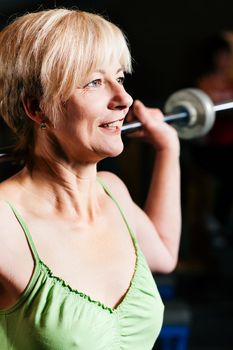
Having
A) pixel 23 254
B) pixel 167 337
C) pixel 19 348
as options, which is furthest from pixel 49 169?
pixel 167 337

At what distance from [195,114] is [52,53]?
0.62 metres

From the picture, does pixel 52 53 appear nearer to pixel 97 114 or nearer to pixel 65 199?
pixel 97 114

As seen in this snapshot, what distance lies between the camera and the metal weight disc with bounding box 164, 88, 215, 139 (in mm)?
1519

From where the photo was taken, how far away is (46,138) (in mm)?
1087

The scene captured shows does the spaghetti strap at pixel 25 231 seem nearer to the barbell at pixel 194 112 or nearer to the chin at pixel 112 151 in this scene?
the chin at pixel 112 151

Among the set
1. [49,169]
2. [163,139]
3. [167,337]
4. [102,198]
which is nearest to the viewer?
[49,169]

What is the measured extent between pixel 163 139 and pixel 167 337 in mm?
844

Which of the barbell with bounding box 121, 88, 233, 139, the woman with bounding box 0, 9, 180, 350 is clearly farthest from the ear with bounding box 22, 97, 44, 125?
the barbell with bounding box 121, 88, 233, 139

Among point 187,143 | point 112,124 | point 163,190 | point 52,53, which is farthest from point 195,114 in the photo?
point 187,143

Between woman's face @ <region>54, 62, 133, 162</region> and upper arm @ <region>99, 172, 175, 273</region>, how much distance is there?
0.77ft

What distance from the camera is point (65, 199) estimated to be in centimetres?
113

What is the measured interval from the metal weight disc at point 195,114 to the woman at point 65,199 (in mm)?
428

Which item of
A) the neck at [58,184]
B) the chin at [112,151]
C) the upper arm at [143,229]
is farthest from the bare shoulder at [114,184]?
Answer: the chin at [112,151]

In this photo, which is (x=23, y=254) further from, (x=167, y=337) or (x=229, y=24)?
(x=229, y=24)
